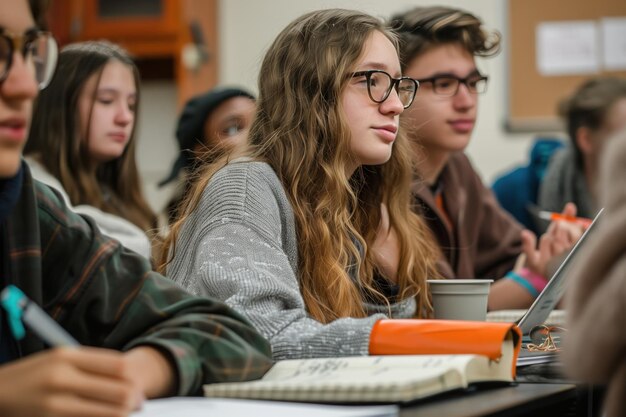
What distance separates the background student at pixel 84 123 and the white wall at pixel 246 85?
1.84 metres

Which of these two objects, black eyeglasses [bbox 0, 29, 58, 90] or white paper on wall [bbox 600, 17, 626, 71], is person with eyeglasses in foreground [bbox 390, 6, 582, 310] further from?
white paper on wall [bbox 600, 17, 626, 71]

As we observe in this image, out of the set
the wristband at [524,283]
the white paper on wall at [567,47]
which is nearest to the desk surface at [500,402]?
the wristband at [524,283]

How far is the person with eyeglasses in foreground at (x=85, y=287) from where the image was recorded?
88 centimetres

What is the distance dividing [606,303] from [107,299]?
563 mm

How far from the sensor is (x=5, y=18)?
0.89 metres

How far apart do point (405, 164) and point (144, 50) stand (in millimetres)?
2927

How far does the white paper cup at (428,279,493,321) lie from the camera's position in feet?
4.85

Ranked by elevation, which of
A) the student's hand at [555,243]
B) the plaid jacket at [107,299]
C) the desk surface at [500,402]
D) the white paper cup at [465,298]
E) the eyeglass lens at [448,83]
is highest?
the eyeglass lens at [448,83]

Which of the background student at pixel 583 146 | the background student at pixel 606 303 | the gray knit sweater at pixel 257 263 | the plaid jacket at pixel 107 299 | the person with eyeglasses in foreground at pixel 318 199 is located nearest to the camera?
the background student at pixel 606 303

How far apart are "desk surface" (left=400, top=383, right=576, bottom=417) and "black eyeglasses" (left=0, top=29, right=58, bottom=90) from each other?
0.47 m

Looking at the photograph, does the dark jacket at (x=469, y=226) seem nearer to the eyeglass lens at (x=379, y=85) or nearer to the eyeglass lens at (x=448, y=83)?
the eyeglass lens at (x=448, y=83)

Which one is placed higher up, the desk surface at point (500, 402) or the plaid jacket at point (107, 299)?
the plaid jacket at point (107, 299)

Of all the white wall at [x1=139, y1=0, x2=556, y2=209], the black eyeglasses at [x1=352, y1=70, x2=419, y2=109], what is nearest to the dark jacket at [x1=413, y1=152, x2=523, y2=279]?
the black eyeglasses at [x1=352, y1=70, x2=419, y2=109]

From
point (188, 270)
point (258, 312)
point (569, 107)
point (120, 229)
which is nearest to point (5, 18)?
point (258, 312)
